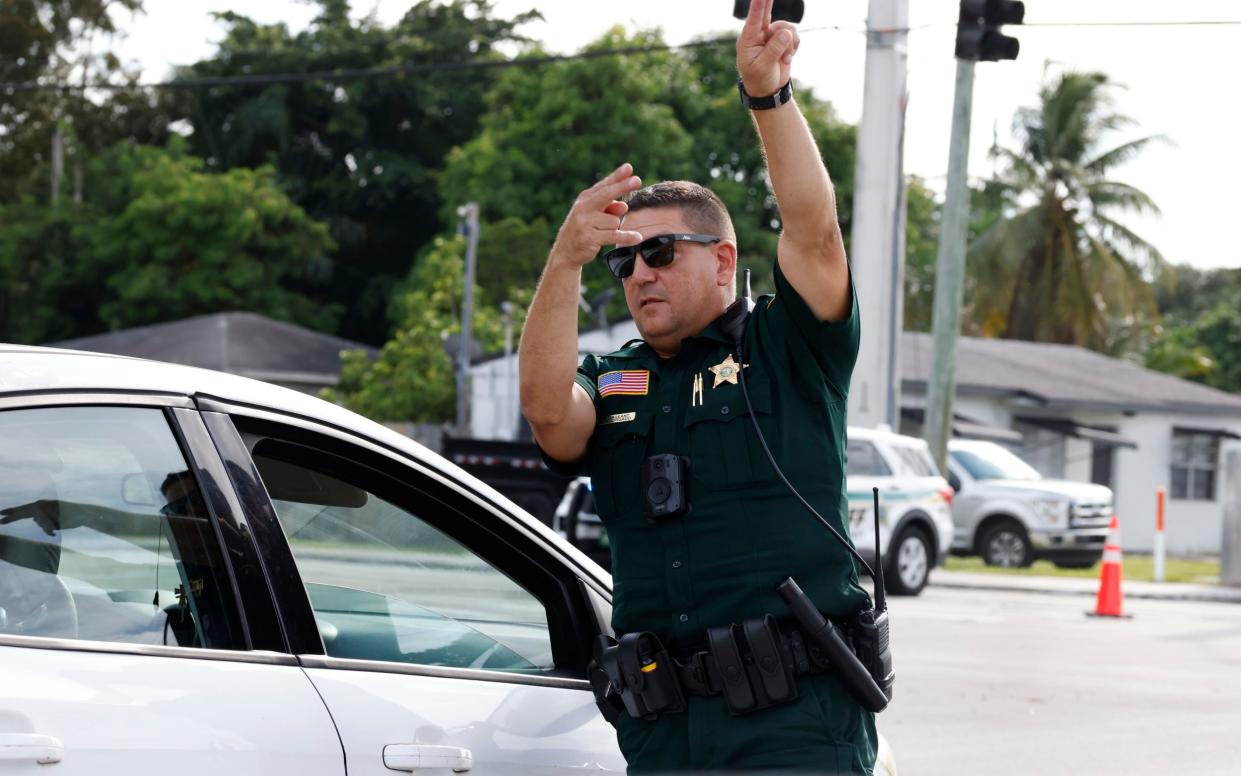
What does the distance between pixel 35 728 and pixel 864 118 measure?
56.9 feet

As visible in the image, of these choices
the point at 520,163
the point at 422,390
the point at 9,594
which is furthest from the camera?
the point at 520,163

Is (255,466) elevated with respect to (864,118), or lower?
lower

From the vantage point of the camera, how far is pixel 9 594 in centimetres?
254

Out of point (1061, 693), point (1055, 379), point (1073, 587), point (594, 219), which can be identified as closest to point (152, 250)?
point (1055, 379)

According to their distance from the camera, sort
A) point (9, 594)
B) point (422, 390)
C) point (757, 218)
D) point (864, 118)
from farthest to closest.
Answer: point (757, 218) < point (422, 390) < point (864, 118) < point (9, 594)

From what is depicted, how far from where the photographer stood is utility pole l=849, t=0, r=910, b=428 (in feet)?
61.3

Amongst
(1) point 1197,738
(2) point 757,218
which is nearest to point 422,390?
(2) point 757,218

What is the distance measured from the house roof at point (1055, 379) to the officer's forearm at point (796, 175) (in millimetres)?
29017

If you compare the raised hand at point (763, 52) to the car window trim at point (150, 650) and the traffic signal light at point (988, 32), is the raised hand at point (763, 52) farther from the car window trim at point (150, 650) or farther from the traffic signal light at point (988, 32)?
the traffic signal light at point (988, 32)

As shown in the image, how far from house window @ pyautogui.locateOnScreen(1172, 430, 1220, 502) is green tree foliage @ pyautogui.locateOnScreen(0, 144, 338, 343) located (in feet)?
86.3

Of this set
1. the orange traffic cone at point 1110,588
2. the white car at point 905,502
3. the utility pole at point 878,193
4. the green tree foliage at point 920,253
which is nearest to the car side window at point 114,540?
the orange traffic cone at point 1110,588

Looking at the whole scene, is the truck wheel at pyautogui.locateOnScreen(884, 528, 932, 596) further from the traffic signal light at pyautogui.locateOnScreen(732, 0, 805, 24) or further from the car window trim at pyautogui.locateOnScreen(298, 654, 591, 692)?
the car window trim at pyautogui.locateOnScreen(298, 654, 591, 692)

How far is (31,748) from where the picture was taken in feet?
7.41

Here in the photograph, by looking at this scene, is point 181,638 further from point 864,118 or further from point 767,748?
point 864,118
